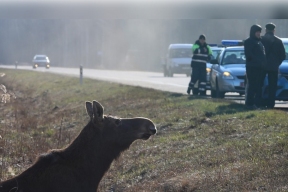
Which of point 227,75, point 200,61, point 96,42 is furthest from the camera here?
point 96,42

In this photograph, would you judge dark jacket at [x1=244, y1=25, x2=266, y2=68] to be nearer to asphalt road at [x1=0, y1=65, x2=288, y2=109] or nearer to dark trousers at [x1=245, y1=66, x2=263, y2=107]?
dark trousers at [x1=245, y1=66, x2=263, y2=107]

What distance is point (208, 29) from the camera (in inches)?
→ 2090

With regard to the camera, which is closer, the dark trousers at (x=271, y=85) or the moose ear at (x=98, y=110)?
the moose ear at (x=98, y=110)

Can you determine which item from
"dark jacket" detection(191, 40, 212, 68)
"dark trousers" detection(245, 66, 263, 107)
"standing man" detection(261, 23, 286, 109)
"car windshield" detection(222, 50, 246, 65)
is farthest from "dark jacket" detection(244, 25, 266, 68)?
"car windshield" detection(222, 50, 246, 65)

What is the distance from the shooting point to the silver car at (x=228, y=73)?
2220cm

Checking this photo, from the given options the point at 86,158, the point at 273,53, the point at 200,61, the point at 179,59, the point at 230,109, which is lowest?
the point at 230,109

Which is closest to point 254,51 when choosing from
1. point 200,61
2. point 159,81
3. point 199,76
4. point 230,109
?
point 230,109

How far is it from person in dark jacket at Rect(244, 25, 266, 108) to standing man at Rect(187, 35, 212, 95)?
18.0ft

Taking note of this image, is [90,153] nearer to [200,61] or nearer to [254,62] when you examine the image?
[254,62]

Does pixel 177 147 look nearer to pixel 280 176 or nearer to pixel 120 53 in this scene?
pixel 280 176

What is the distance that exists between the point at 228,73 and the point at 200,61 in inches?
48.2

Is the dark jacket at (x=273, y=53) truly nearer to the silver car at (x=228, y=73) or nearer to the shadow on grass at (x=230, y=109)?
the shadow on grass at (x=230, y=109)

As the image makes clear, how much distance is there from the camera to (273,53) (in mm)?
17375

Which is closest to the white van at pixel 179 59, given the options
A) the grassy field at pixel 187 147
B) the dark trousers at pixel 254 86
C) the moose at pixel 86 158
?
the grassy field at pixel 187 147
